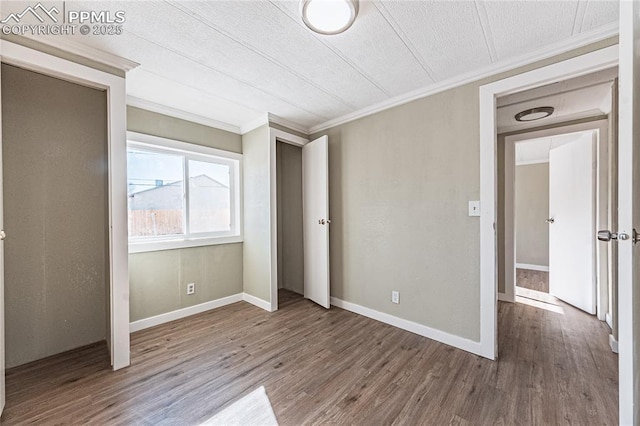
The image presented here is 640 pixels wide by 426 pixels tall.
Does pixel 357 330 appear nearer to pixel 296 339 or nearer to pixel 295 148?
pixel 296 339

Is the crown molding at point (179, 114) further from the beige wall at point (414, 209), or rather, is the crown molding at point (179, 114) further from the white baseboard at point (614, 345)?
the white baseboard at point (614, 345)

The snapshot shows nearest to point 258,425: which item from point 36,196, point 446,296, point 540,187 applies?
point 446,296

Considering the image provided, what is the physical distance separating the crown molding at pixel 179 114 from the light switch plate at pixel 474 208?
9.30 feet

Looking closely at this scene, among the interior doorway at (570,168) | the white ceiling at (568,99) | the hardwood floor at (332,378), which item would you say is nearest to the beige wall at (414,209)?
the hardwood floor at (332,378)

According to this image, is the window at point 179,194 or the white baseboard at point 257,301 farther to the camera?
the white baseboard at point 257,301

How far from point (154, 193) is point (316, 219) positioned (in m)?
1.81

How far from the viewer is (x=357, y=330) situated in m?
2.54

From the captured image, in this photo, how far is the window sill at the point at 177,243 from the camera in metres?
2.55

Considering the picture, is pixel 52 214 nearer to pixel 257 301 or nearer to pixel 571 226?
pixel 257 301

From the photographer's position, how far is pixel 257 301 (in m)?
3.19

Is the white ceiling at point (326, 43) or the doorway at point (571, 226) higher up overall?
the white ceiling at point (326, 43)

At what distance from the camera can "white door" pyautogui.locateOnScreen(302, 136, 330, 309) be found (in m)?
3.09

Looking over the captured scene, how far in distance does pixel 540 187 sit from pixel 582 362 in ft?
14.2

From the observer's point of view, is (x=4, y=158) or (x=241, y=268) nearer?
(x=4, y=158)
